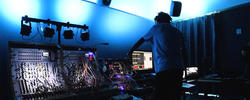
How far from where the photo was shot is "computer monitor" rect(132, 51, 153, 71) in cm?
254

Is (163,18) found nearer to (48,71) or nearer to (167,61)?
(167,61)

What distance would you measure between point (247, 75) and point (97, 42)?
242 cm

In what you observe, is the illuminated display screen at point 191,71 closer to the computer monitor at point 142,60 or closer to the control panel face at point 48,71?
the computer monitor at point 142,60

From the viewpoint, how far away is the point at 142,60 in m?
2.65

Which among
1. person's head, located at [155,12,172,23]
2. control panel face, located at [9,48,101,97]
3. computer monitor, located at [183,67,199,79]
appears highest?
person's head, located at [155,12,172,23]

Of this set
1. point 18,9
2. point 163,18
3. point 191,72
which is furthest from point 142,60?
point 18,9

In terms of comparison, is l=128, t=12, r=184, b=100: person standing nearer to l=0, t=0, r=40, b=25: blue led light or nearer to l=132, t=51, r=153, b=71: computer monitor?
l=132, t=51, r=153, b=71: computer monitor

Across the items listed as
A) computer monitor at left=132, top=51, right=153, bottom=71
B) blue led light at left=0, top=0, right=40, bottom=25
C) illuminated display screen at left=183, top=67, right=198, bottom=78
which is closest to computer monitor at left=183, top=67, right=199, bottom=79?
illuminated display screen at left=183, top=67, right=198, bottom=78

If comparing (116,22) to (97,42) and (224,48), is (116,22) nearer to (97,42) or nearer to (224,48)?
(97,42)

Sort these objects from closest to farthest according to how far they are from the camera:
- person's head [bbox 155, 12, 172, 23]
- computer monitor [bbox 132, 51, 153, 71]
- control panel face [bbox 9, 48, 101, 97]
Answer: control panel face [bbox 9, 48, 101, 97]
person's head [bbox 155, 12, 172, 23]
computer monitor [bbox 132, 51, 153, 71]

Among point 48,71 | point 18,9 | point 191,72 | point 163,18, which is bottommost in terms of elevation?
point 191,72

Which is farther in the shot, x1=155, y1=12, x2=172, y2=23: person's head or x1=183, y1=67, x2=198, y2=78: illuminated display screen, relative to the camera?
x1=183, y1=67, x2=198, y2=78: illuminated display screen

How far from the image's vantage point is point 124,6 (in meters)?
3.16

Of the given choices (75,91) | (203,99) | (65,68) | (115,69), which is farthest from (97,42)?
(203,99)
